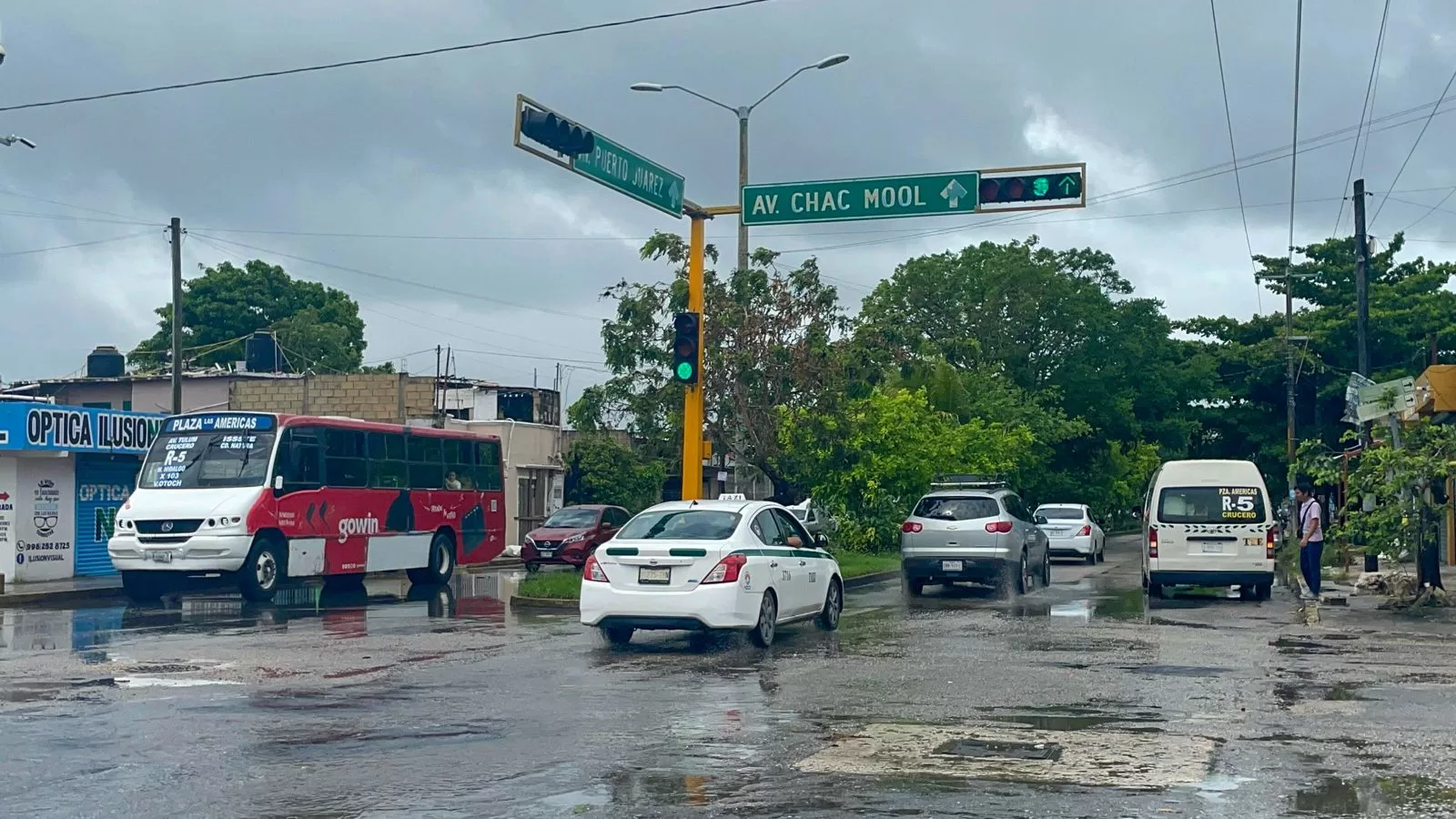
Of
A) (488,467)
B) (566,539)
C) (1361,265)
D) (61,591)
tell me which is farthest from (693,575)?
(1361,265)

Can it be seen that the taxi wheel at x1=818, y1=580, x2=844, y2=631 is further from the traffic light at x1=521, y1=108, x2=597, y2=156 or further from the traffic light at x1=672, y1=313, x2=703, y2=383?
the traffic light at x1=521, y1=108, x2=597, y2=156

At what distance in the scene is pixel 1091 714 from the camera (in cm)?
1059

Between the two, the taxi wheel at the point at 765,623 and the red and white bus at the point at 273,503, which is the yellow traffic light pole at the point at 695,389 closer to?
the taxi wheel at the point at 765,623

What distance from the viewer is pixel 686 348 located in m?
19.7

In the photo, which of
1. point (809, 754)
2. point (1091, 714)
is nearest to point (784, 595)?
point (1091, 714)

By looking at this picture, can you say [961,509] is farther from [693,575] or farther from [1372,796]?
[1372,796]

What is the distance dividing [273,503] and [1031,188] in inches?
475

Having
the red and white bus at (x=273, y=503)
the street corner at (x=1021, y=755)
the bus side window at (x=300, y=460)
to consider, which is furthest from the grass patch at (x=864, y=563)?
the street corner at (x=1021, y=755)

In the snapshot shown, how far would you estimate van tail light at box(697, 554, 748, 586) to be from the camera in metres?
14.9

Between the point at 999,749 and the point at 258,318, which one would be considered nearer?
the point at 999,749

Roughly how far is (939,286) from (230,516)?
139 ft

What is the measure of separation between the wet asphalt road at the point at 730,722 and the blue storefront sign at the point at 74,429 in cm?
1012

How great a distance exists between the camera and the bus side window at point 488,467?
30.8 metres

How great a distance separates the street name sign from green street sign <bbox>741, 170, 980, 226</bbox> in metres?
1.03
